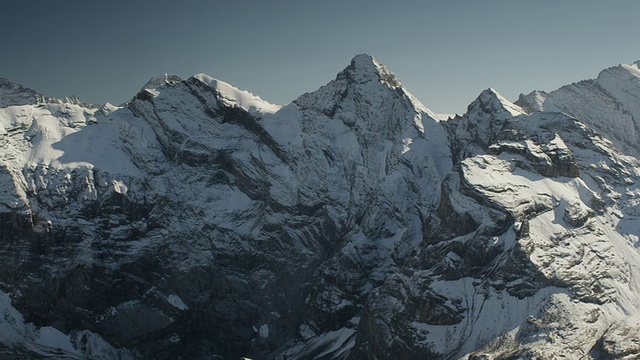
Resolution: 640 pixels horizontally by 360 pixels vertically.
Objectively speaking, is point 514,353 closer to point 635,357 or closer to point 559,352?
point 559,352

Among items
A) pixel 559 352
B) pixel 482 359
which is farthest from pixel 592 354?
pixel 482 359

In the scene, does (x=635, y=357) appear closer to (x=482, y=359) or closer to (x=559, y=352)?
(x=559, y=352)

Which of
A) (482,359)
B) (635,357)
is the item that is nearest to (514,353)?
A: (482,359)

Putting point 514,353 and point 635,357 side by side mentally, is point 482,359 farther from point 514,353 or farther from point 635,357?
point 635,357

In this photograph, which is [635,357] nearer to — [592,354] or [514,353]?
[592,354]

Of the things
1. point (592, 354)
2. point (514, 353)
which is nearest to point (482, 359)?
point (514, 353)

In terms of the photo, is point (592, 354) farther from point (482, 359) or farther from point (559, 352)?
point (482, 359)
